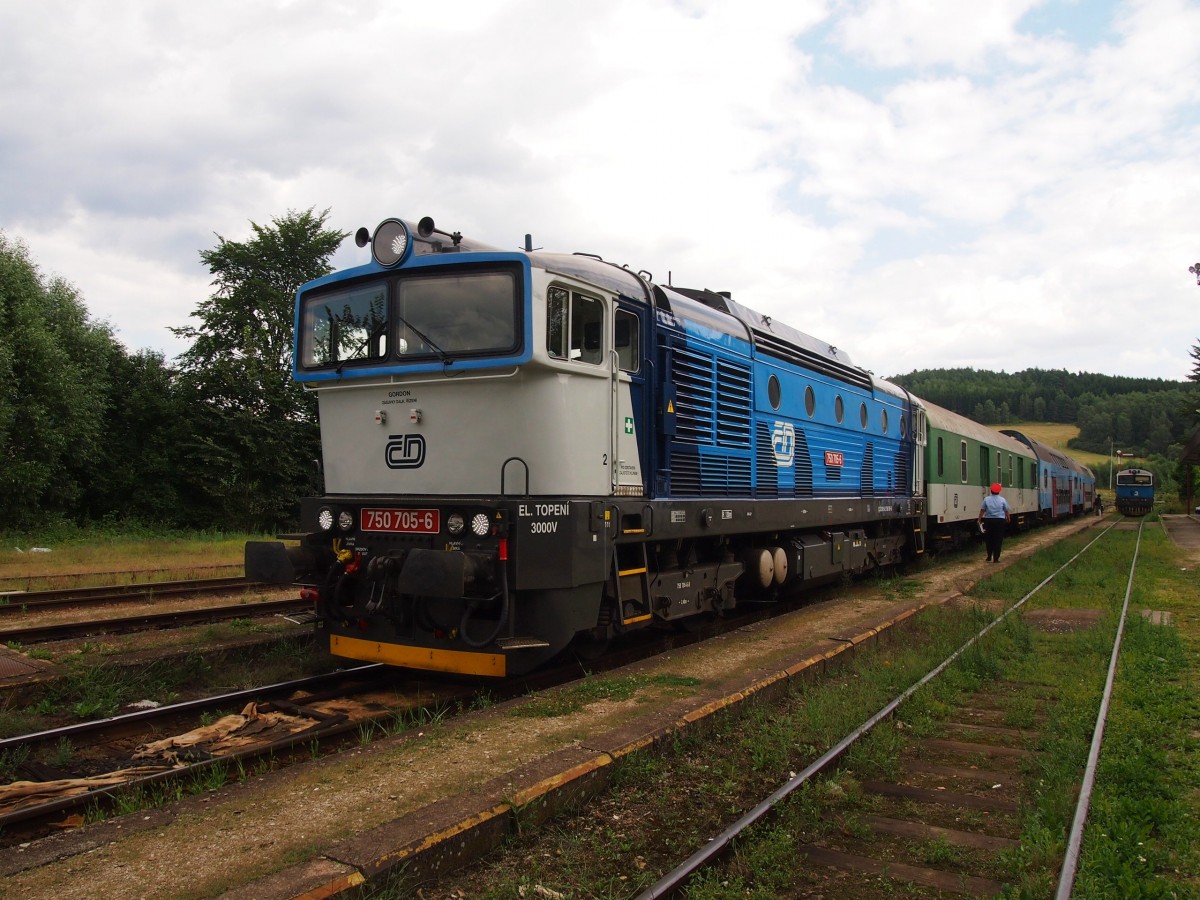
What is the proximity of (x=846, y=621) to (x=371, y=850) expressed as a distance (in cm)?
699

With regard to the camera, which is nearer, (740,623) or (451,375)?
(451,375)

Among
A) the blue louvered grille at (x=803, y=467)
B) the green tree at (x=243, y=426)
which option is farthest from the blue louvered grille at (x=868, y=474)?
the green tree at (x=243, y=426)

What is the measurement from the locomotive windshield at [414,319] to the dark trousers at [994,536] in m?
A: 13.2

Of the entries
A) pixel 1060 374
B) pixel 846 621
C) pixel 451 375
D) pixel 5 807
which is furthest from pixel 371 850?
pixel 1060 374

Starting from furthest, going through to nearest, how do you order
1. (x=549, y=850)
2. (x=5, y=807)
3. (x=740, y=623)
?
1. (x=740, y=623)
2. (x=5, y=807)
3. (x=549, y=850)

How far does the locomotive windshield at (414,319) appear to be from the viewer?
6191 millimetres

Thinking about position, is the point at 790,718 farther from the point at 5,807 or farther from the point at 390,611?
the point at 5,807

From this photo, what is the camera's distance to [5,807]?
4527 millimetres

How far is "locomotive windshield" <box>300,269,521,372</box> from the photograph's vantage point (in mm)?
6191

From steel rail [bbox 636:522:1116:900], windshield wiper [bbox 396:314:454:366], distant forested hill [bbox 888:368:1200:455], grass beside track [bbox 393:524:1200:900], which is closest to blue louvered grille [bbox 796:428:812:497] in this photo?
grass beside track [bbox 393:524:1200:900]

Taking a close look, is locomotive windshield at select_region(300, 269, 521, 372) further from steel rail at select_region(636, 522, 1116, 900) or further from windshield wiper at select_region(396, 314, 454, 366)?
steel rail at select_region(636, 522, 1116, 900)

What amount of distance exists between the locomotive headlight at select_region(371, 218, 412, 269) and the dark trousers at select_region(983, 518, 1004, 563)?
1350 cm

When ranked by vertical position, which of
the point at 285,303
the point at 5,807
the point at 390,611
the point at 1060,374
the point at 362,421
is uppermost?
the point at 1060,374

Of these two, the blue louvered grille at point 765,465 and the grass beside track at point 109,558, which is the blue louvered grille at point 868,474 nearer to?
the blue louvered grille at point 765,465
